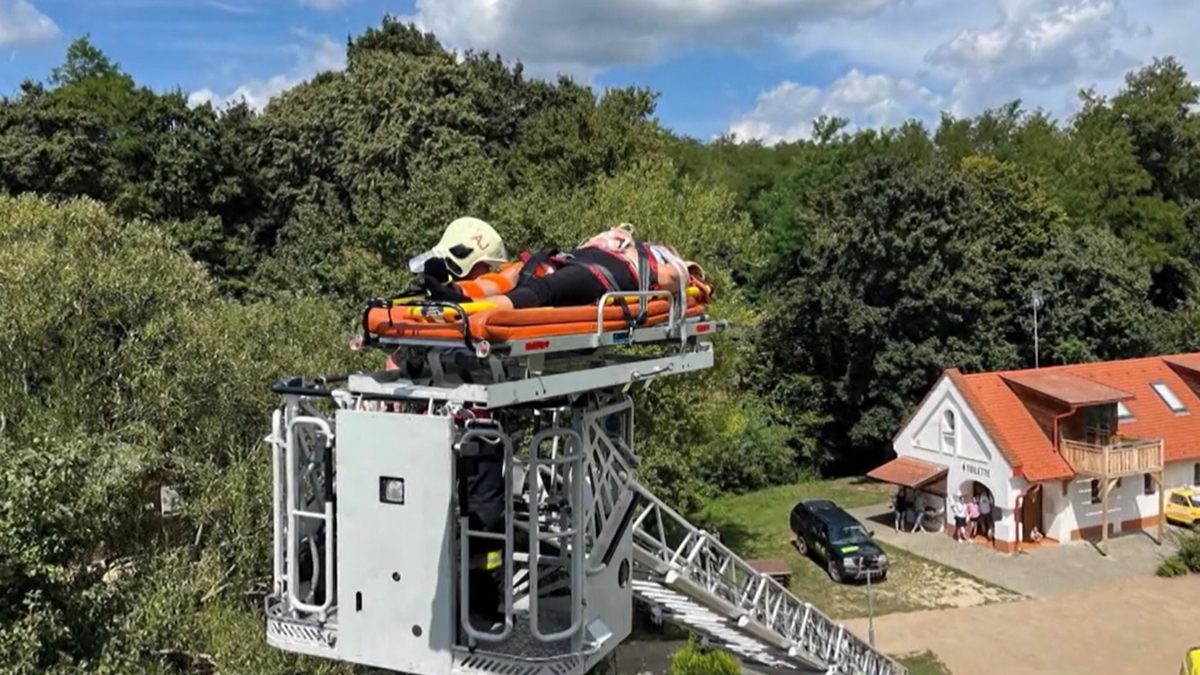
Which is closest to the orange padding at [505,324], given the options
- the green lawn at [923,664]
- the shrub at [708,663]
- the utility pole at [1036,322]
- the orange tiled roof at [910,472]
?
the shrub at [708,663]

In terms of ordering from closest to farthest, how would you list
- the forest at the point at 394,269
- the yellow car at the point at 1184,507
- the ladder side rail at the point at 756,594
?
the ladder side rail at the point at 756,594
the forest at the point at 394,269
the yellow car at the point at 1184,507

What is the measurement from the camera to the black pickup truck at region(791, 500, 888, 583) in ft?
87.2

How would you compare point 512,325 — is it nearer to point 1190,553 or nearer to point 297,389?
point 297,389

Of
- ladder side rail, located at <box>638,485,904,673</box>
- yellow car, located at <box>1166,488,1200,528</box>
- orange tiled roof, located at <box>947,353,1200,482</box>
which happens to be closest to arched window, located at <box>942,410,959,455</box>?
orange tiled roof, located at <box>947,353,1200,482</box>

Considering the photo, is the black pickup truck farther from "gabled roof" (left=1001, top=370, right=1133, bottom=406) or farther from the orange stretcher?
the orange stretcher

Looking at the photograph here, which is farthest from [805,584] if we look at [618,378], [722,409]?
[618,378]

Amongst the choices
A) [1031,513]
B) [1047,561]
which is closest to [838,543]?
[1047,561]

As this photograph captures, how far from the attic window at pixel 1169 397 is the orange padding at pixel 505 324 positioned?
3077cm

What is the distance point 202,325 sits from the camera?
14.1 meters

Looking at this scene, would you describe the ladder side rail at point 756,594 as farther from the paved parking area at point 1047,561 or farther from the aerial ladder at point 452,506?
the paved parking area at point 1047,561

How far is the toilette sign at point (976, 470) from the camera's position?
29578mm

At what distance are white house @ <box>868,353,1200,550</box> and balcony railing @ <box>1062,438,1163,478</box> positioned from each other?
0.09 feet

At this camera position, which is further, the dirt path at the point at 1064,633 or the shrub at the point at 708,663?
the dirt path at the point at 1064,633

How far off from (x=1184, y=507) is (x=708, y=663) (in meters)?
20.8
